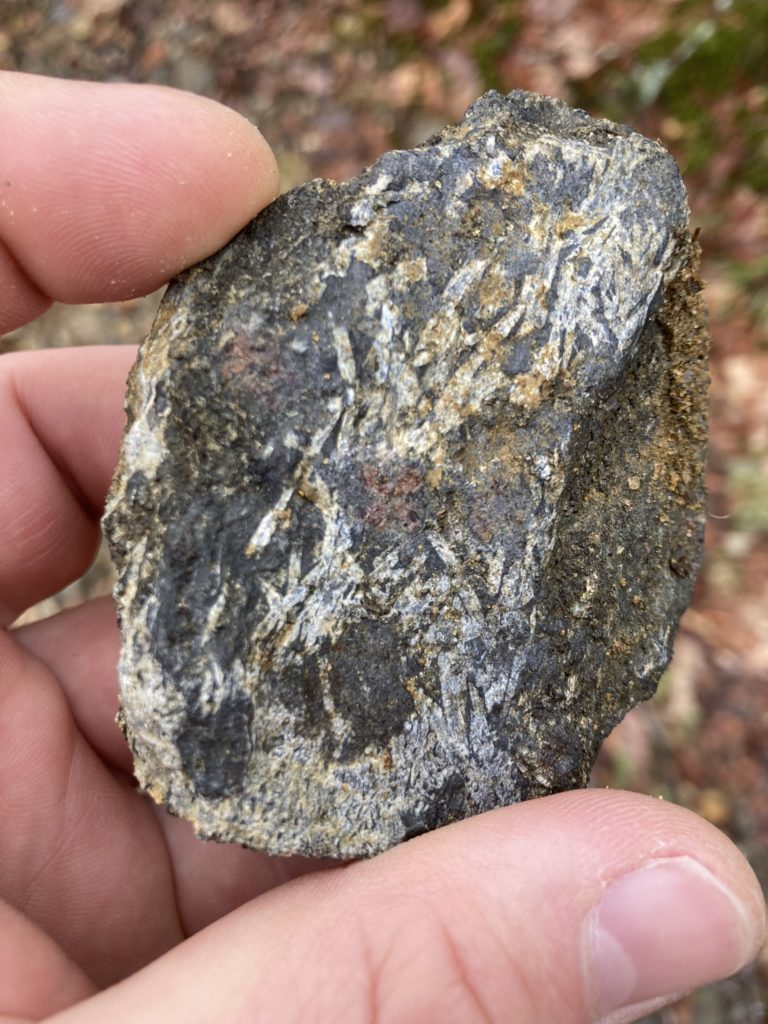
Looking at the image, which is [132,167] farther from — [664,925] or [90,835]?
[664,925]

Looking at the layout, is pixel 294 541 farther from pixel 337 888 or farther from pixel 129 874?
pixel 129 874

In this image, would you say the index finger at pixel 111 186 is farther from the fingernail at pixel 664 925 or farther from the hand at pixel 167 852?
the fingernail at pixel 664 925

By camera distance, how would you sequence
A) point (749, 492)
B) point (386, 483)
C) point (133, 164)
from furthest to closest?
point (749, 492) → point (133, 164) → point (386, 483)

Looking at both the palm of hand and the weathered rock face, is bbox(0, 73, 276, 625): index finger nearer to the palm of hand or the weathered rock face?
the weathered rock face

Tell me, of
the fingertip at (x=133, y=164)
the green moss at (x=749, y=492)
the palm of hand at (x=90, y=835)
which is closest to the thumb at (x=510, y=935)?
the palm of hand at (x=90, y=835)

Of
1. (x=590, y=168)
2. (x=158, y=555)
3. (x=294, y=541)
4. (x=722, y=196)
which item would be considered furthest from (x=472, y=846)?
(x=722, y=196)

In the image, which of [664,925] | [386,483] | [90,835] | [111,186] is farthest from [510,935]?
[111,186]

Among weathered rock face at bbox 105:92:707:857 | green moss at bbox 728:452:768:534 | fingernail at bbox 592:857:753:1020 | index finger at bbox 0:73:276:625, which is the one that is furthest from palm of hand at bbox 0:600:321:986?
green moss at bbox 728:452:768:534
